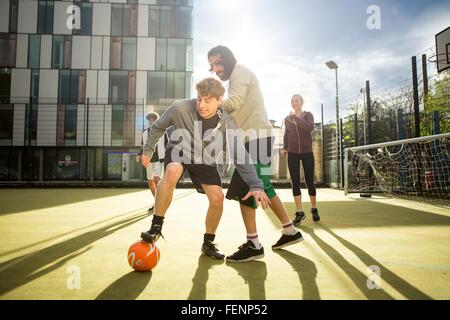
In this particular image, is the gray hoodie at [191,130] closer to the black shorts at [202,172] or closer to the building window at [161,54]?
the black shorts at [202,172]

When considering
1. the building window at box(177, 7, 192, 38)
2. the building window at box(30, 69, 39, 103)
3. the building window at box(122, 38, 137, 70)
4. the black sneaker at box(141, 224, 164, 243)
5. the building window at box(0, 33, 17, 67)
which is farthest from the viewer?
the building window at box(177, 7, 192, 38)

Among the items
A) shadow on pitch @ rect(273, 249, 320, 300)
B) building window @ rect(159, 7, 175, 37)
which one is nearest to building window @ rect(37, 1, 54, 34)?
building window @ rect(159, 7, 175, 37)

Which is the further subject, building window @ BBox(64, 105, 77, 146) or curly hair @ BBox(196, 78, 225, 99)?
building window @ BBox(64, 105, 77, 146)

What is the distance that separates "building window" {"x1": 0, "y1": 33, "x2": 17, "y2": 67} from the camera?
84.6 ft

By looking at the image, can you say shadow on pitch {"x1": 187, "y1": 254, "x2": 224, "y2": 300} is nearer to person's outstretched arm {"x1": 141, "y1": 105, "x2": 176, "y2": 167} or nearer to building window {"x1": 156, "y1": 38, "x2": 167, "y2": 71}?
person's outstretched arm {"x1": 141, "y1": 105, "x2": 176, "y2": 167}

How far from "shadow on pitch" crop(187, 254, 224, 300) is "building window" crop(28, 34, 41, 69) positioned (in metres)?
28.4

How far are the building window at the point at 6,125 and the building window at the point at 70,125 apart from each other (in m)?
3.93

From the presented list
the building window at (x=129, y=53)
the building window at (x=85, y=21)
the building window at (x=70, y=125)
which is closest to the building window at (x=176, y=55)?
the building window at (x=129, y=53)

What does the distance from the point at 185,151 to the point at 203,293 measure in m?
1.32

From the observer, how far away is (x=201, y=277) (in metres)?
2.33

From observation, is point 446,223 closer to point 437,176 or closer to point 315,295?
point 315,295

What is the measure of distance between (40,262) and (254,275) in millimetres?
1757

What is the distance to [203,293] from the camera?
6.59ft

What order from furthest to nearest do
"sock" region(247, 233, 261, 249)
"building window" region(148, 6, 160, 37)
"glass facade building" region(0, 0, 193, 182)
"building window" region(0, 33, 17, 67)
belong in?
"building window" region(148, 6, 160, 37) → "building window" region(0, 33, 17, 67) → "glass facade building" region(0, 0, 193, 182) → "sock" region(247, 233, 261, 249)
